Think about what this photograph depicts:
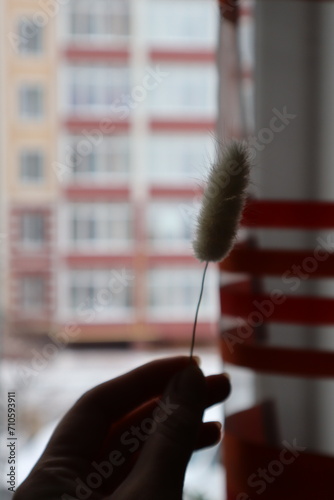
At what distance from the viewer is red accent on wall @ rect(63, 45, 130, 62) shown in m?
2.04

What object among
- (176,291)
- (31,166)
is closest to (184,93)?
(31,166)

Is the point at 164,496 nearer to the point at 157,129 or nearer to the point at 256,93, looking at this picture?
the point at 256,93

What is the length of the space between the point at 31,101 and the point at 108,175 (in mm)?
352

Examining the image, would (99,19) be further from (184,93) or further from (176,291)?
(176,291)

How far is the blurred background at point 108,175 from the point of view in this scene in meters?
1.90

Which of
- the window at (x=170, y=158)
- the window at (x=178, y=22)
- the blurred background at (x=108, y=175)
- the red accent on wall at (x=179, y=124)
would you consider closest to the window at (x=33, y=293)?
the blurred background at (x=108, y=175)

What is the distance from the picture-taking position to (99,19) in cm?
216

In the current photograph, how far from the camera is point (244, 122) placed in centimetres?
61

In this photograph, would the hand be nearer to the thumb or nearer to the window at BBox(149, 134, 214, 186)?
the thumb

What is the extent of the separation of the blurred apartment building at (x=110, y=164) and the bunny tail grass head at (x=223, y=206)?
143cm

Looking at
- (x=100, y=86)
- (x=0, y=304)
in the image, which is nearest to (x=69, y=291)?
(x=0, y=304)

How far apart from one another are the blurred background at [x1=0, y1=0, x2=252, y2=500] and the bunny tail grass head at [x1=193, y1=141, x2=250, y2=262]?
4.46 feet

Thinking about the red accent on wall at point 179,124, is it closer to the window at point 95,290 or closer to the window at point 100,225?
the window at point 100,225

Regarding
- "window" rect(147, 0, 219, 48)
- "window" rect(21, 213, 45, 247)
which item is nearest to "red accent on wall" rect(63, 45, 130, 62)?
"window" rect(147, 0, 219, 48)
